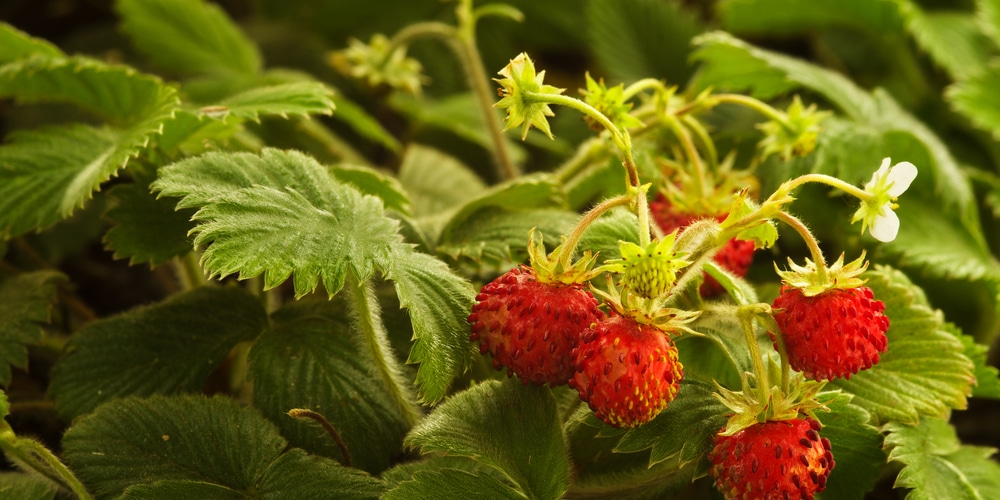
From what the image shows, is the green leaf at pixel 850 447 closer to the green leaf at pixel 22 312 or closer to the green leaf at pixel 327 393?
the green leaf at pixel 327 393

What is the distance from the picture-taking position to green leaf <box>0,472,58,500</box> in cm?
89

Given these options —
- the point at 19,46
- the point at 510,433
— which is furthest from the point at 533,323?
the point at 19,46

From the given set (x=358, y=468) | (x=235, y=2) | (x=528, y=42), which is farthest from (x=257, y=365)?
(x=235, y=2)

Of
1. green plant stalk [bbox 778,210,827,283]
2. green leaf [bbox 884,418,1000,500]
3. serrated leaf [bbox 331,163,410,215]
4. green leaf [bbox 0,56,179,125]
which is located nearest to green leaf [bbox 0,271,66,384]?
green leaf [bbox 0,56,179,125]

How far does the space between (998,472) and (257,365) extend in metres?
0.88

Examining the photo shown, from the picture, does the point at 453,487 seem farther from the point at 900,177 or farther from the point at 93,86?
the point at 93,86

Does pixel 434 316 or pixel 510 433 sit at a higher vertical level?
pixel 434 316

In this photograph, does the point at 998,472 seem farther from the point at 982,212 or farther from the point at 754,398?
the point at 982,212

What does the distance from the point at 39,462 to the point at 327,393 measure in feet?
1.01

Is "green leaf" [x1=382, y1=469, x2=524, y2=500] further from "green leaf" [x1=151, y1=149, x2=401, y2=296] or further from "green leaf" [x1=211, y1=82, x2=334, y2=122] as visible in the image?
"green leaf" [x1=211, y1=82, x2=334, y2=122]

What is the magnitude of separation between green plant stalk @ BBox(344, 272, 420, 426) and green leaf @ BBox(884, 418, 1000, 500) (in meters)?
0.52

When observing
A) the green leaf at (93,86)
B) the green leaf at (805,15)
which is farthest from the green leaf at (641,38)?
the green leaf at (93,86)

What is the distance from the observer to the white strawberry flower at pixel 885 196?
2.58 feet

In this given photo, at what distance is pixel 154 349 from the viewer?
1071 millimetres
